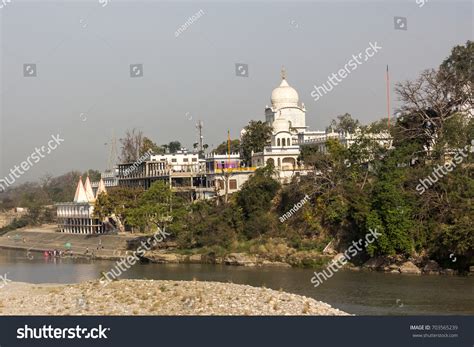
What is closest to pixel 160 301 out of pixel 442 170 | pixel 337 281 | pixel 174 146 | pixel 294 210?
pixel 337 281

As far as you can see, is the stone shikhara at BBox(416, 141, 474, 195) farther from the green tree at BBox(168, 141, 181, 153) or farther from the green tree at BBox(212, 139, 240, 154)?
the green tree at BBox(168, 141, 181, 153)

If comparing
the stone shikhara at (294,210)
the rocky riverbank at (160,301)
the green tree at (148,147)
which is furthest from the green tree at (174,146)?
the rocky riverbank at (160,301)

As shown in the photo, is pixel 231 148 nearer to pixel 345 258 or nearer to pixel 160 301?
pixel 345 258

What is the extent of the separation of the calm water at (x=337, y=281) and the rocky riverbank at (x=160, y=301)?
12.6 ft

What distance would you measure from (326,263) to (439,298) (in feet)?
33.2

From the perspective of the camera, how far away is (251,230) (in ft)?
130

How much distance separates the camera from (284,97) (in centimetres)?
5644

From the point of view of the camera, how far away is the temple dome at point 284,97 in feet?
185

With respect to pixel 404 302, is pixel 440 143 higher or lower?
higher

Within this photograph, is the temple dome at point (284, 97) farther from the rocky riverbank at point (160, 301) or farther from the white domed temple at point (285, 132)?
the rocky riverbank at point (160, 301)

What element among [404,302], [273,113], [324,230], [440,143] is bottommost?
[404,302]

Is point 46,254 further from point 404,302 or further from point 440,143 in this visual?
point 404,302

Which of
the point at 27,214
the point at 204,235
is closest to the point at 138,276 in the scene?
the point at 204,235

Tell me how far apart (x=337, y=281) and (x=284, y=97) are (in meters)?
28.6
